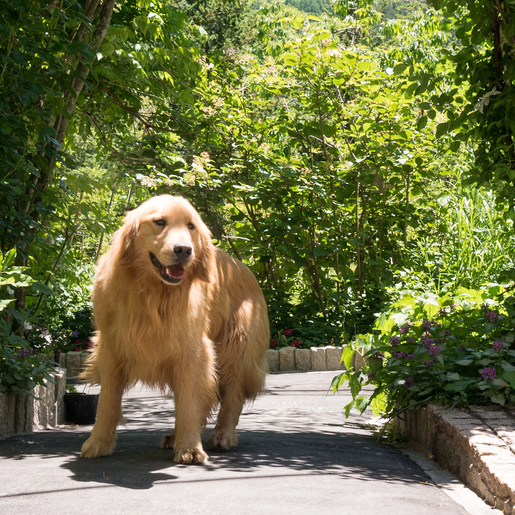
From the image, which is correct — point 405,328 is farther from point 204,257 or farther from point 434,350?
point 204,257

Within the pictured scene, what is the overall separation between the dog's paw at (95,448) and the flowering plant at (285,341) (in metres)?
5.83

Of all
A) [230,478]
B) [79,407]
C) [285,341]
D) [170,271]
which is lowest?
[230,478]

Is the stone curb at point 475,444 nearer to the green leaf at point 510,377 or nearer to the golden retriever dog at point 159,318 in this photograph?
the green leaf at point 510,377

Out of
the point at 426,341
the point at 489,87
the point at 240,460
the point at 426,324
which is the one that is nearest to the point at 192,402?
the point at 240,460

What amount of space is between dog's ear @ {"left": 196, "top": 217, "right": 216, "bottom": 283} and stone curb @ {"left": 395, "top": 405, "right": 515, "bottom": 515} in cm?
158

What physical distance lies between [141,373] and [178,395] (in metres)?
0.25

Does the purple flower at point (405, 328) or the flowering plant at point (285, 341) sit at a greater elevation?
the flowering plant at point (285, 341)

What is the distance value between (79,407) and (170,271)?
2.46 metres

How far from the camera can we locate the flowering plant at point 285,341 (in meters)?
9.29

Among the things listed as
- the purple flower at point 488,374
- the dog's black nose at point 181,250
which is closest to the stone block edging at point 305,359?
the purple flower at point 488,374

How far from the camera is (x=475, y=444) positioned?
3.03 m

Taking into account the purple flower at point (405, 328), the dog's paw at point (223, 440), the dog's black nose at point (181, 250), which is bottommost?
the dog's paw at point (223, 440)

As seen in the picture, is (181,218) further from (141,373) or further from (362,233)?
(362,233)

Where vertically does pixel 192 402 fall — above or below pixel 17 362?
below
